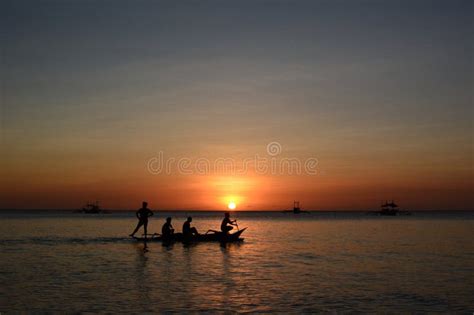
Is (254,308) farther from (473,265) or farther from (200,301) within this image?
(473,265)

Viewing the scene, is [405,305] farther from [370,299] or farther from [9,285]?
[9,285]

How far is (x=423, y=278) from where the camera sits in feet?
72.4

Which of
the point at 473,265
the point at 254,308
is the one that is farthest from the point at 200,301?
the point at 473,265

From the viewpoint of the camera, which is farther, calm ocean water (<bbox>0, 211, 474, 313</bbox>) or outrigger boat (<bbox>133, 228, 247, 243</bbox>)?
outrigger boat (<bbox>133, 228, 247, 243</bbox>)

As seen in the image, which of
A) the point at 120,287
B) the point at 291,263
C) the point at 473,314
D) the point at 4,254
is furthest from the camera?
the point at 4,254

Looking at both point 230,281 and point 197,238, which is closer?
point 230,281

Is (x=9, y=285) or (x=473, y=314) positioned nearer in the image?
(x=473, y=314)

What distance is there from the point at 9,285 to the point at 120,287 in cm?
423

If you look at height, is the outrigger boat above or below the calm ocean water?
above

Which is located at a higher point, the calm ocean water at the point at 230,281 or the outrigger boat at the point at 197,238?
the outrigger boat at the point at 197,238

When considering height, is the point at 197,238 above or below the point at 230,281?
above

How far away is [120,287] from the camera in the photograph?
18469 mm

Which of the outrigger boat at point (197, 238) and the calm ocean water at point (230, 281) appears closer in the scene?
the calm ocean water at point (230, 281)

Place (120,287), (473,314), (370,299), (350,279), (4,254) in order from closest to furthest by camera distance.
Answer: (473,314)
(370,299)
(120,287)
(350,279)
(4,254)
